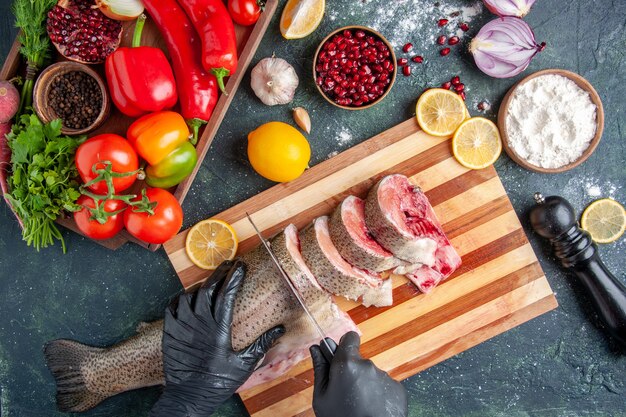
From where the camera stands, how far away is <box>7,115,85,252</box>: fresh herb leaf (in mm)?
2750

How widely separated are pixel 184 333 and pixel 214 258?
0.46 metres

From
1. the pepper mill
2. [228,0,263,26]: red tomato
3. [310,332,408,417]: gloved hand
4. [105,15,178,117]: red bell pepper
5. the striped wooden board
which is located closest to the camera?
[310,332,408,417]: gloved hand

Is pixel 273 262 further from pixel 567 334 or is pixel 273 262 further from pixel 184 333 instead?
pixel 567 334

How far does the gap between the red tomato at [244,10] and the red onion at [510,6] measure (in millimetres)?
1244

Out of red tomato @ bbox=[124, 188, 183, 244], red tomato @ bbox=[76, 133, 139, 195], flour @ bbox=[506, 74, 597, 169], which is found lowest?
red tomato @ bbox=[124, 188, 183, 244]

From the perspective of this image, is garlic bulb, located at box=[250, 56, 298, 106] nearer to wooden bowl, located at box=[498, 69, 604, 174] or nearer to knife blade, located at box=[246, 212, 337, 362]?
knife blade, located at box=[246, 212, 337, 362]

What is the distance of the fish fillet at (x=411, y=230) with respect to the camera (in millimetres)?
2902

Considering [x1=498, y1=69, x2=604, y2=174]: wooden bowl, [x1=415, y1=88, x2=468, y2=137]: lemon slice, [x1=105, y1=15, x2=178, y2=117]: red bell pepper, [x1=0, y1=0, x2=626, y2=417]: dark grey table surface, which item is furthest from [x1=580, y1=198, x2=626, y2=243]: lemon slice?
[x1=105, y1=15, x2=178, y2=117]: red bell pepper

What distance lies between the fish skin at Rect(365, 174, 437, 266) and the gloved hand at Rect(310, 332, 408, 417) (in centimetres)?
51

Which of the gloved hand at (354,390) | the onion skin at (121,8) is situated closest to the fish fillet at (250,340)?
the gloved hand at (354,390)

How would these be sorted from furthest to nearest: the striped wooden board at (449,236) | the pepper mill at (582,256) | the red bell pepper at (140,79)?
the striped wooden board at (449,236)
the pepper mill at (582,256)
the red bell pepper at (140,79)

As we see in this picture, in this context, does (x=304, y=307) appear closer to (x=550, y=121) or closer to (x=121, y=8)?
(x=550, y=121)

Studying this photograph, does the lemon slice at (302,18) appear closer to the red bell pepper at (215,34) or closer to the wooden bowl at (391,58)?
the wooden bowl at (391,58)

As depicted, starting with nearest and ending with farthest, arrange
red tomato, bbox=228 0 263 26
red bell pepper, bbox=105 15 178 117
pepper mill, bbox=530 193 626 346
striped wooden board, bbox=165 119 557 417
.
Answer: red bell pepper, bbox=105 15 178 117, red tomato, bbox=228 0 263 26, pepper mill, bbox=530 193 626 346, striped wooden board, bbox=165 119 557 417
